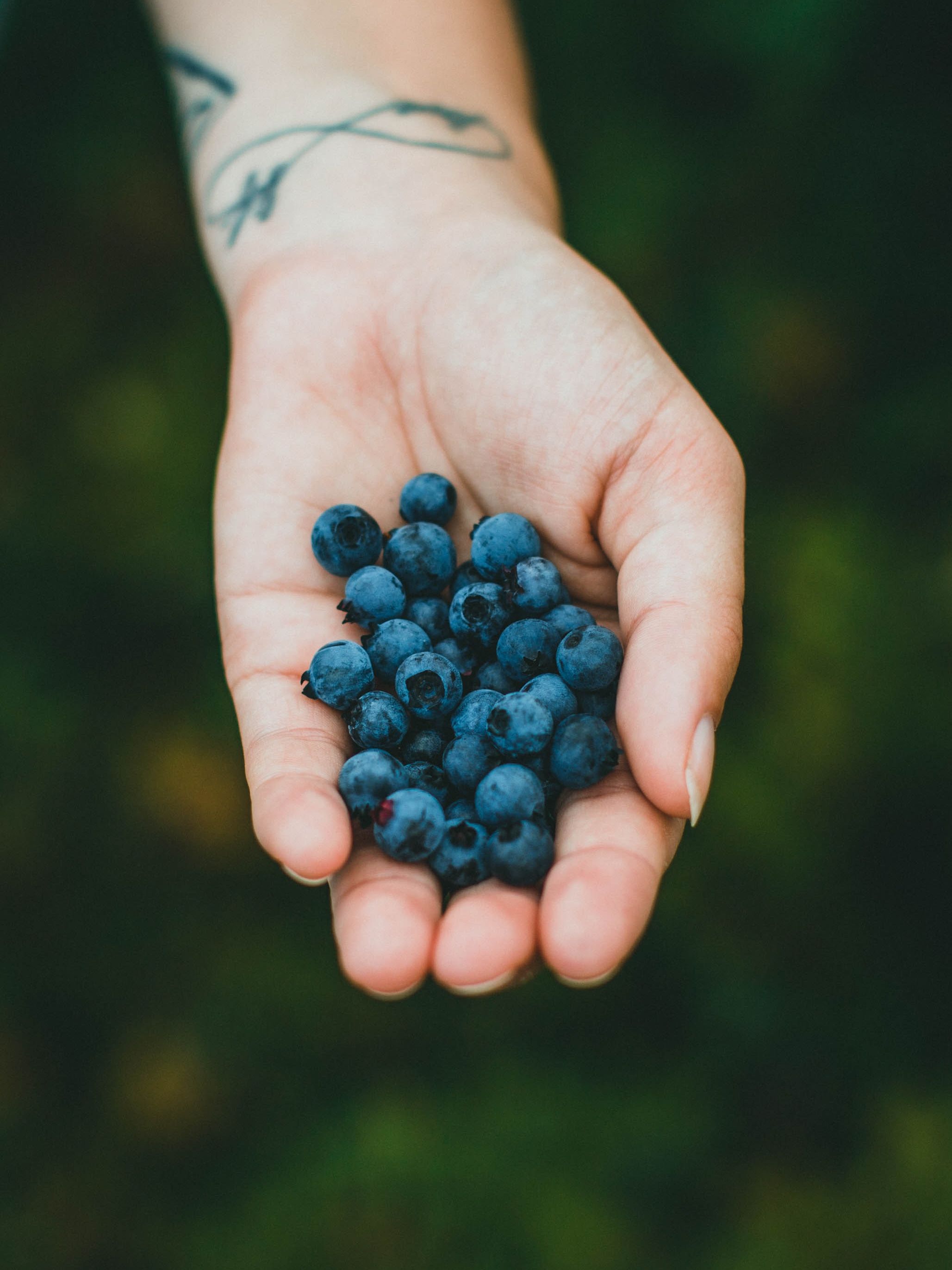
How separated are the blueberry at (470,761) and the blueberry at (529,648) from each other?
184 millimetres

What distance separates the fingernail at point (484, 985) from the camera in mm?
1494

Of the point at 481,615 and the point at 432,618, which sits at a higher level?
the point at 481,615

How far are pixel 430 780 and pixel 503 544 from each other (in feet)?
1.90

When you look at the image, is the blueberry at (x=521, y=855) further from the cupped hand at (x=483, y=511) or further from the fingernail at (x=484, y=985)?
the fingernail at (x=484, y=985)

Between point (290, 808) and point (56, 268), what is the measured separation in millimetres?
3276

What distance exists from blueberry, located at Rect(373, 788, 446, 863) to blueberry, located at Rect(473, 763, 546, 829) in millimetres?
99

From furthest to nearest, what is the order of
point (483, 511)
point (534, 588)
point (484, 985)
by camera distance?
point (483, 511) → point (534, 588) → point (484, 985)

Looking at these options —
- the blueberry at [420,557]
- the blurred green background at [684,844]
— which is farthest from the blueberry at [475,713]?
the blurred green background at [684,844]

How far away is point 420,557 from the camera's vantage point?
2.24m

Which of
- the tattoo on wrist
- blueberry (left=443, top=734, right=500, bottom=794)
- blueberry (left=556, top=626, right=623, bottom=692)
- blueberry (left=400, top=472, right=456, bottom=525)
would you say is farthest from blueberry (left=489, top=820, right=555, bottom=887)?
the tattoo on wrist

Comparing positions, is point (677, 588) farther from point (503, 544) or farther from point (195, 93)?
point (195, 93)

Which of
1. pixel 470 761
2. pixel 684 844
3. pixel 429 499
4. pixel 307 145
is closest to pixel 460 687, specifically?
pixel 470 761

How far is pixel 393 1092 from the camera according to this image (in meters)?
2.75

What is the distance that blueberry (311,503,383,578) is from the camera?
2.20 m
